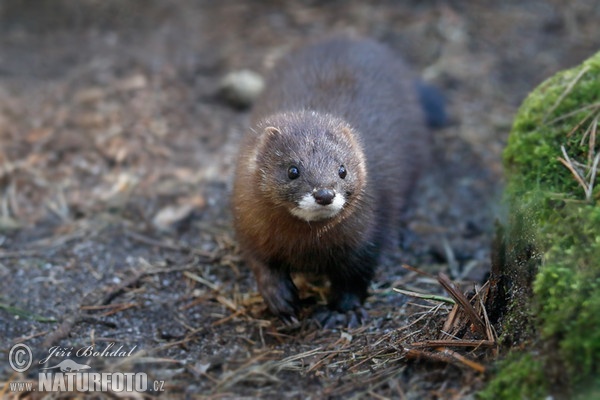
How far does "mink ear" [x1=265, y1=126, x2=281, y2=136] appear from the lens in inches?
189

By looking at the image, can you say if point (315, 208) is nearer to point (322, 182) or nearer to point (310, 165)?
point (322, 182)

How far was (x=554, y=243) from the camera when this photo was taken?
374cm

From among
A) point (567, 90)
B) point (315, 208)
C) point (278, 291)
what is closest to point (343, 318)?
point (278, 291)

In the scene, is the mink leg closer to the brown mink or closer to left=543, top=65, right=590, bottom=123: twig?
the brown mink

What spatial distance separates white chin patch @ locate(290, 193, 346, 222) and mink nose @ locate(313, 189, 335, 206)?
0.02 m

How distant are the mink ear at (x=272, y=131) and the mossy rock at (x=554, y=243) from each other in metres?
1.69

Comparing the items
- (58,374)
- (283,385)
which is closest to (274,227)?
(283,385)

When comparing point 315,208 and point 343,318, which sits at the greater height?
point 315,208

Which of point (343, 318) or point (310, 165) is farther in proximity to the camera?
point (343, 318)

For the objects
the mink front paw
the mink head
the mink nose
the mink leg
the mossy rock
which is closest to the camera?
the mossy rock

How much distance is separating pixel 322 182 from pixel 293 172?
0.77 feet

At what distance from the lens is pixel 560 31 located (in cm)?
930

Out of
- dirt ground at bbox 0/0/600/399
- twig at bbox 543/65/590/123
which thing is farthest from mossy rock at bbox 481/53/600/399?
dirt ground at bbox 0/0/600/399

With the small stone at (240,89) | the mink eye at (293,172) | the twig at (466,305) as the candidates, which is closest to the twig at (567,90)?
the twig at (466,305)
